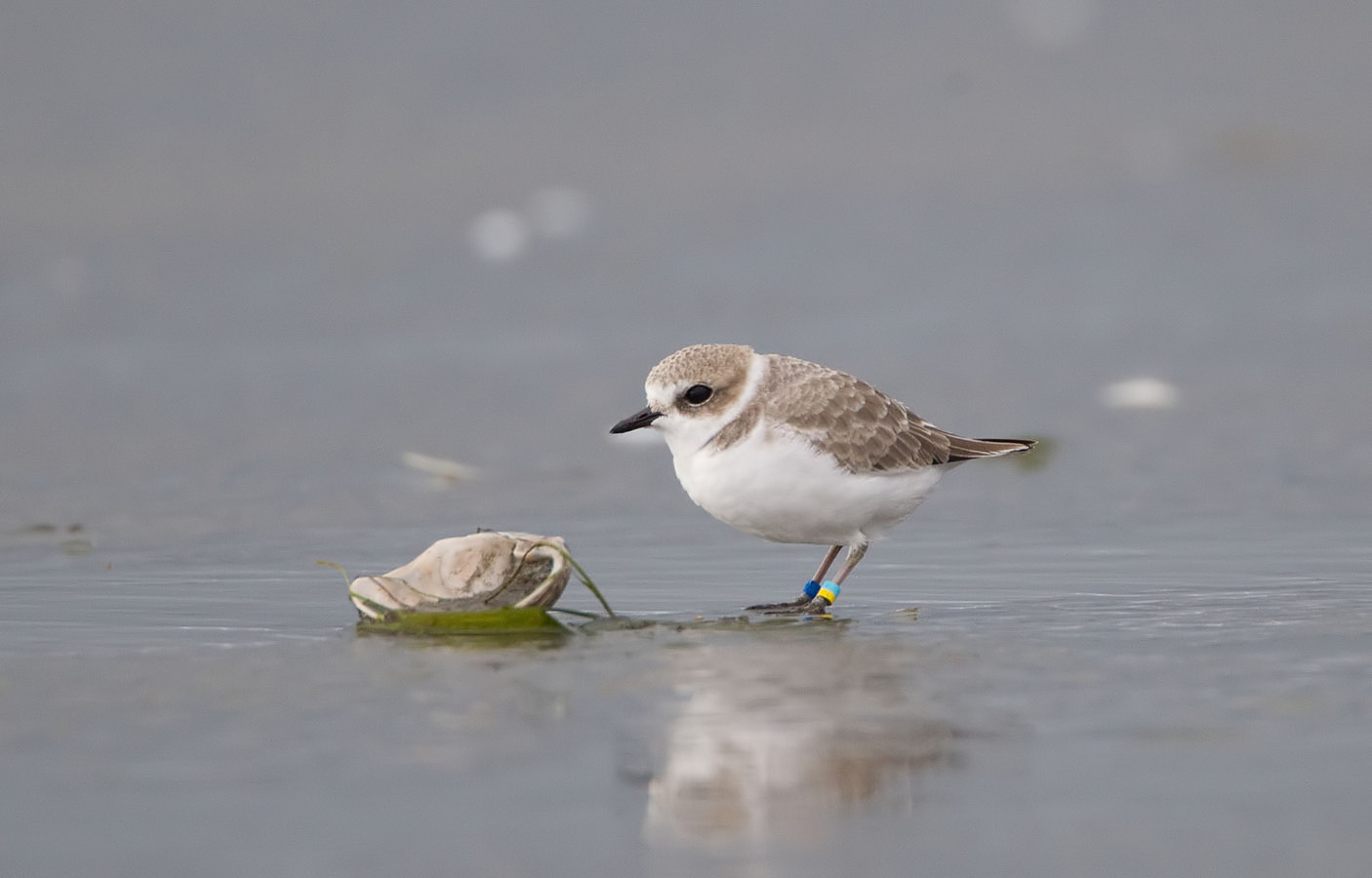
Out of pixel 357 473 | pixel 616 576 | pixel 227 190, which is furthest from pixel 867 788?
pixel 227 190

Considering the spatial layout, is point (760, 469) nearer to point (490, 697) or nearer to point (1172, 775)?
point (490, 697)

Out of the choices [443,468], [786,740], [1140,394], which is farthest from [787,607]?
[1140,394]

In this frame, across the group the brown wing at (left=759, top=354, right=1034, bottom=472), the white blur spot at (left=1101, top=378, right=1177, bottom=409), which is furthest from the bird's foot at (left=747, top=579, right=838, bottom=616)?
the white blur spot at (left=1101, top=378, right=1177, bottom=409)

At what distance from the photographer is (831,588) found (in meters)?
6.39

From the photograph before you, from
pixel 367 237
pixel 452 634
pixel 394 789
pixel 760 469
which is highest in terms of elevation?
pixel 367 237

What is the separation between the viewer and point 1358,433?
9891 millimetres

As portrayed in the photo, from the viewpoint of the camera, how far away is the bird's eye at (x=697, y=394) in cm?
644

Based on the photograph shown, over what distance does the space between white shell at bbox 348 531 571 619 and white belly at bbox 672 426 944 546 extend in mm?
630

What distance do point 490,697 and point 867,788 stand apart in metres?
1.26

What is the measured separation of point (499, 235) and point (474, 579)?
893 centimetres

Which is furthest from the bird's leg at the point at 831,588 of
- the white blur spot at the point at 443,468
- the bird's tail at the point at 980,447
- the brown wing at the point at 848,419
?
the white blur spot at the point at 443,468

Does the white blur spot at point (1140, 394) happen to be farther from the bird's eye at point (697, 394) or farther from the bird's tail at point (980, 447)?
the bird's eye at point (697, 394)

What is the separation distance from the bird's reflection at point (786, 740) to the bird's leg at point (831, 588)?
76 cm

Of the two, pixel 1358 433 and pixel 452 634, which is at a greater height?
pixel 1358 433
